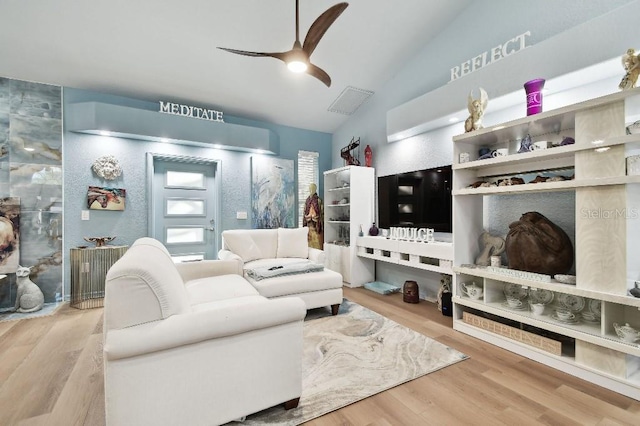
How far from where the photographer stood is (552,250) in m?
2.28

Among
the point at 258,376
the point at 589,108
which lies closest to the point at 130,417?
the point at 258,376

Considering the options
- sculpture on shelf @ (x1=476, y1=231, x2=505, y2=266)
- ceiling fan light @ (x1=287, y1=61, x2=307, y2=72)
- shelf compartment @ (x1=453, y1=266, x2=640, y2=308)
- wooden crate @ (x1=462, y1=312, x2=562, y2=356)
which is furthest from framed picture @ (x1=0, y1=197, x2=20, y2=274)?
sculpture on shelf @ (x1=476, y1=231, x2=505, y2=266)

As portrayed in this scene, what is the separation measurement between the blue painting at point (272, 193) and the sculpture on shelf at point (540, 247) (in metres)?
3.56

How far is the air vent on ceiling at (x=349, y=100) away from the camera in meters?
4.43

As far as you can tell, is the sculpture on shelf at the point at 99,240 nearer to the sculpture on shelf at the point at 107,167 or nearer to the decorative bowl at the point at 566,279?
the sculpture on shelf at the point at 107,167

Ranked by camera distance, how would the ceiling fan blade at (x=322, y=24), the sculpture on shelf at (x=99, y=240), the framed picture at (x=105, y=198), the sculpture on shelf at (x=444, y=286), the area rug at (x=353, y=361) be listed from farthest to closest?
1. the framed picture at (x=105, y=198)
2. the sculpture on shelf at (x=99, y=240)
3. the sculpture on shelf at (x=444, y=286)
4. the ceiling fan blade at (x=322, y=24)
5. the area rug at (x=353, y=361)

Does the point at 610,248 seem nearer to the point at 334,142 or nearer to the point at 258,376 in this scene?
the point at 258,376

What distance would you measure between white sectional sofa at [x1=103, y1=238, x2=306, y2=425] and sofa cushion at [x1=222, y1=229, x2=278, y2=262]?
216 cm

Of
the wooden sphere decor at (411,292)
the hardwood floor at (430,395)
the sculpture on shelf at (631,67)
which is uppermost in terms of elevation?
the sculpture on shelf at (631,67)

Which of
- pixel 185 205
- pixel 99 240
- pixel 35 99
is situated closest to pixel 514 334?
pixel 185 205

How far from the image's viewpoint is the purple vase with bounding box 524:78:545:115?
224 centimetres

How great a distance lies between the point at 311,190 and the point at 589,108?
12.8 feet

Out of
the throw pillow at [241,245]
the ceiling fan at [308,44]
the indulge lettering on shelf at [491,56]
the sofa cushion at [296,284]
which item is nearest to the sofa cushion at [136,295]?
the sofa cushion at [296,284]

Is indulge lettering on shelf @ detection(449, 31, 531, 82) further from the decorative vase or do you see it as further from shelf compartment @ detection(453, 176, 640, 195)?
the decorative vase
